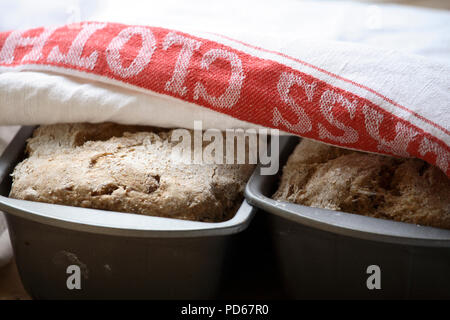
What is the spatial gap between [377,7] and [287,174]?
49 centimetres

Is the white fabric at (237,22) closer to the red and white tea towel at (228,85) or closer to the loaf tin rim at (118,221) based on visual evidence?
the red and white tea towel at (228,85)

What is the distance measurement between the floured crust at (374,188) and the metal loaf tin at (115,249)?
10 cm

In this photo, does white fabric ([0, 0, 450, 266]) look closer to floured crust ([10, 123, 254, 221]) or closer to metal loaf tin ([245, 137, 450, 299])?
floured crust ([10, 123, 254, 221])

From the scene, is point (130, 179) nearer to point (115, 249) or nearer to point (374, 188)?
point (115, 249)

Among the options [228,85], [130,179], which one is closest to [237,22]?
[228,85]

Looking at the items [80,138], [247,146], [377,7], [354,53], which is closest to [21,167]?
[80,138]

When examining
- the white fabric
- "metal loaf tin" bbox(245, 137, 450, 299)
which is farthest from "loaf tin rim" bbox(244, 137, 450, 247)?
the white fabric

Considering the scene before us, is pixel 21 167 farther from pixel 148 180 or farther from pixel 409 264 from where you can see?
pixel 409 264

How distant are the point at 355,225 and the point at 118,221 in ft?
1.01

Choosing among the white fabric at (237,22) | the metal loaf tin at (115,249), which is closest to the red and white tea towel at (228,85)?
the white fabric at (237,22)

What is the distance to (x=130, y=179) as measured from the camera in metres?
0.70

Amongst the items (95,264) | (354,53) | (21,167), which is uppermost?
(354,53)

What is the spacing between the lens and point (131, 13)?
930mm

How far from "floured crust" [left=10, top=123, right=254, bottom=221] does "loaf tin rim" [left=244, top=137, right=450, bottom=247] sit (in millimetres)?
58
